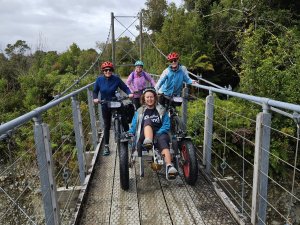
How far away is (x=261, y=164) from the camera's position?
→ 2.29m

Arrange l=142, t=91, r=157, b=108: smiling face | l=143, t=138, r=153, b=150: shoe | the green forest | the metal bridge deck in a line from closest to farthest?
the metal bridge deck, l=143, t=138, r=153, b=150: shoe, l=142, t=91, r=157, b=108: smiling face, the green forest

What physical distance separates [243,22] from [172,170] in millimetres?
11071

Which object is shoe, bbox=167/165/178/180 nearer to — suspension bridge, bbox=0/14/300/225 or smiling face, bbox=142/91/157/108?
suspension bridge, bbox=0/14/300/225

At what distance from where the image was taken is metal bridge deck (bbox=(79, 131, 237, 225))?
2.79m

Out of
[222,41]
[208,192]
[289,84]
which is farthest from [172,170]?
[222,41]

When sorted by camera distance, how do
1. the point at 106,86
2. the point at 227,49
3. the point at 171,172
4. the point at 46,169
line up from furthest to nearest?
the point at 227,49, the point at 106,86, the point at 171,172, the point at 46,169

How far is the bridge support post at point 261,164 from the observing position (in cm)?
223

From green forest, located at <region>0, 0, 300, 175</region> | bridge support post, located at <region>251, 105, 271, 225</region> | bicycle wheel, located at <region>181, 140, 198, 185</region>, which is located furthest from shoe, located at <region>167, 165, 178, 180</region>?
green forest, located at <region>0, 0, 300, 175</region>

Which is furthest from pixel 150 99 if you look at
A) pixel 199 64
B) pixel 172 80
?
pixel 199 64

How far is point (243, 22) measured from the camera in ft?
41.7

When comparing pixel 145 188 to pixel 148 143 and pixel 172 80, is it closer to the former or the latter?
pixel 148 143

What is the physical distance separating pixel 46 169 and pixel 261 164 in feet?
4.71

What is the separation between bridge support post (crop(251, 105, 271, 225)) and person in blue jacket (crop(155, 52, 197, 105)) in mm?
2135

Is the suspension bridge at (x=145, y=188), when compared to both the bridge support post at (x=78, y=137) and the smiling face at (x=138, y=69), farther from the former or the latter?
the smiling face at (x=138, y=69)
